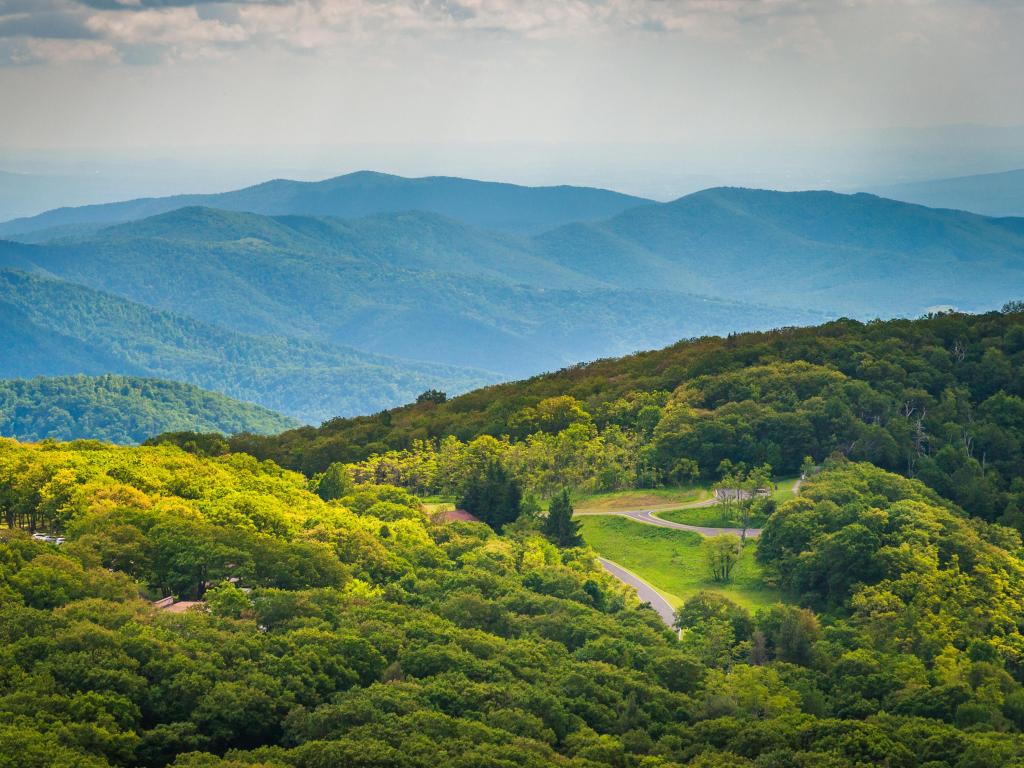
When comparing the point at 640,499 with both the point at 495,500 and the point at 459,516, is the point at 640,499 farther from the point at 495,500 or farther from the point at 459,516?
the point at 459,516

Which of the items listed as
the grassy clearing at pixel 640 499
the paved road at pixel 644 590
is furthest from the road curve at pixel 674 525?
the paved road at pixel 644 590

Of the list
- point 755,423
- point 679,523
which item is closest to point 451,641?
point 679,523

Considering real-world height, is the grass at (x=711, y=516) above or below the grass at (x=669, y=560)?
above

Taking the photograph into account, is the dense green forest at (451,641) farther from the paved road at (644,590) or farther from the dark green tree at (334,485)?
the dark green tree at (334,485)

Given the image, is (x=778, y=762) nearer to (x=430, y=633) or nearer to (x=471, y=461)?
(x=430, y=633)

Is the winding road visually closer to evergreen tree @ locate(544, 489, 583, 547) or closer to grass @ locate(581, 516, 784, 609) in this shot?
grass @ locate(581, 516, 784, 609)
